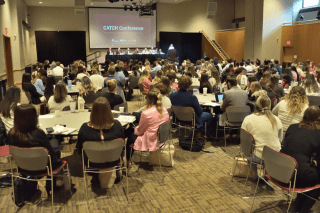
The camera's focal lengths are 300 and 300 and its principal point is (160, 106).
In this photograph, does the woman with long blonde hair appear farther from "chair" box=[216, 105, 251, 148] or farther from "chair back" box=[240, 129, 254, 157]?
"chair back" box=[240, 129, 254, 157]

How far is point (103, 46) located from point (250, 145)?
19.8m

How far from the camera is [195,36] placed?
23.3 metres

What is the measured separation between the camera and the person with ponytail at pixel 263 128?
3.70 meters

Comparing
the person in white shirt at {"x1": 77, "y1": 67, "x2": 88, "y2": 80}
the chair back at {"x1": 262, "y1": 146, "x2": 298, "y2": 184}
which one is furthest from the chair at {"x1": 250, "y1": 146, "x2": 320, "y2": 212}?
the person in white shirt at {"x1": 77, "y1": 67, "x2": 88, "y2": 80}

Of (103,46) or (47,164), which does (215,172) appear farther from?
(103,46)

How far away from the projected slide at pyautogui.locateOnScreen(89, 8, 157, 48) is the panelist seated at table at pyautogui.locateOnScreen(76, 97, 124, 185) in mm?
19250

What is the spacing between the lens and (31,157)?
3207mm

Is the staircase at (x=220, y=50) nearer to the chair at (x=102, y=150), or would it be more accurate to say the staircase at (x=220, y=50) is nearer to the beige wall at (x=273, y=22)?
the beige wall at (x=273, y=22)

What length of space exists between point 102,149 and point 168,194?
115 centimetres

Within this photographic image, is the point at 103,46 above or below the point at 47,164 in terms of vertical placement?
above

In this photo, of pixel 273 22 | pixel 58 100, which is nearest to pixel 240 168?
pixel 58 100

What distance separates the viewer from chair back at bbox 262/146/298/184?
285 cm

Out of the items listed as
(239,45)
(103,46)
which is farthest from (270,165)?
(103,46)

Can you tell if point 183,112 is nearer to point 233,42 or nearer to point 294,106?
point 294,106
